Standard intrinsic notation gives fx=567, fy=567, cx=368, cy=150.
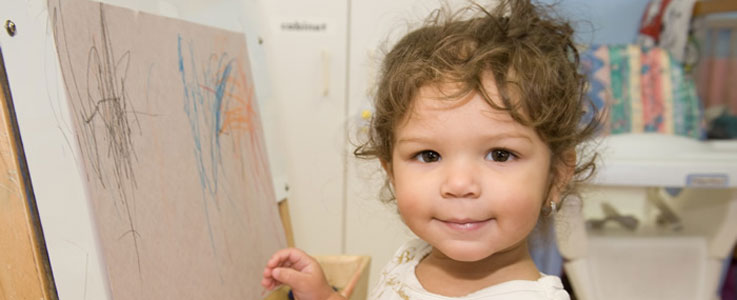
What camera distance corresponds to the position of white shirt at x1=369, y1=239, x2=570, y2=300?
0.76 meters

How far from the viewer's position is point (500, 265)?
813mm

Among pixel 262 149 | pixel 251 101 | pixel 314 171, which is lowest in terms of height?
pixel 314 171

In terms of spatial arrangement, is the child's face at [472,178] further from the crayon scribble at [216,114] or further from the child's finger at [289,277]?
the crayon scribble at [216,114]

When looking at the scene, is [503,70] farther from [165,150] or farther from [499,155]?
[165,150]

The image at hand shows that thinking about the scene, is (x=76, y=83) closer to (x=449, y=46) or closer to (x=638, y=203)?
(x=449, y=46)

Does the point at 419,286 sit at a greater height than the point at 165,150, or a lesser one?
lesser

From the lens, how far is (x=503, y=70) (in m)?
0.75

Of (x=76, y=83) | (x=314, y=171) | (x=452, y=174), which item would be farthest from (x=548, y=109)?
(x=314, y=171)

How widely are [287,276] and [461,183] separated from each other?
1.10 feet

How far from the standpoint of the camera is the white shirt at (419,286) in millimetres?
756

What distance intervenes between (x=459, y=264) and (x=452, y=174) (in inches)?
7.4

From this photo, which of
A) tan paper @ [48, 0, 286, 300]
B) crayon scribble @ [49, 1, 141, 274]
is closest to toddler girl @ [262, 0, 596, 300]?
tan paper @ [48, 0, 286, 300]

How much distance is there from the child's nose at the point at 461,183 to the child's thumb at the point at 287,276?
0.30 metres

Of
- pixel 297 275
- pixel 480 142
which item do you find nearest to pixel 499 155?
pixel 480 142
